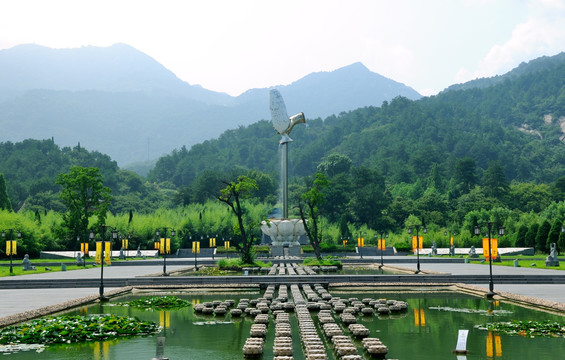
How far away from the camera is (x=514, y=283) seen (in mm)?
24125

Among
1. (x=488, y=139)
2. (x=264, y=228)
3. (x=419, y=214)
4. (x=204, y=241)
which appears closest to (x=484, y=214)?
(x=419, y=214)

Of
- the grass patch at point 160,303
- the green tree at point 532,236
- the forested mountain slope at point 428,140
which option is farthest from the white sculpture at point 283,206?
the forested mountain slope at point 428,140

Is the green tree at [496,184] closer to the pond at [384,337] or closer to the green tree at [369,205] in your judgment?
the green tree at [369,205]

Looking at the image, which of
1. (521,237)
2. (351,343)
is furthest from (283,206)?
(351,343)

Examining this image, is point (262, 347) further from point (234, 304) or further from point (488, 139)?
point (488, 139)

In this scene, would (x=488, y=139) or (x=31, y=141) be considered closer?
(x=31, y=141)

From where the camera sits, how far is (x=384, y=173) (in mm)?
109562

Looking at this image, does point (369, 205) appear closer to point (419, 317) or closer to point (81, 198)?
point (81, 198)

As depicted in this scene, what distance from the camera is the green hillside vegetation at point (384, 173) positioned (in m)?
65.3

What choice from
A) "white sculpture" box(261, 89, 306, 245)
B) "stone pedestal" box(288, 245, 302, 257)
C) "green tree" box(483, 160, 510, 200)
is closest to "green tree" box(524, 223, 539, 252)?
"stone pedestal" box(288, 245, 302, 257)

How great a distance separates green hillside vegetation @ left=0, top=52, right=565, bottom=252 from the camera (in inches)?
2570

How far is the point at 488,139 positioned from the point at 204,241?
3108 inches

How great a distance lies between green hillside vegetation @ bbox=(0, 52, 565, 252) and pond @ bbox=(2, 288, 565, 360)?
3180 centimetres

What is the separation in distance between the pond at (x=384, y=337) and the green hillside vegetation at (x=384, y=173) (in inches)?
1252
